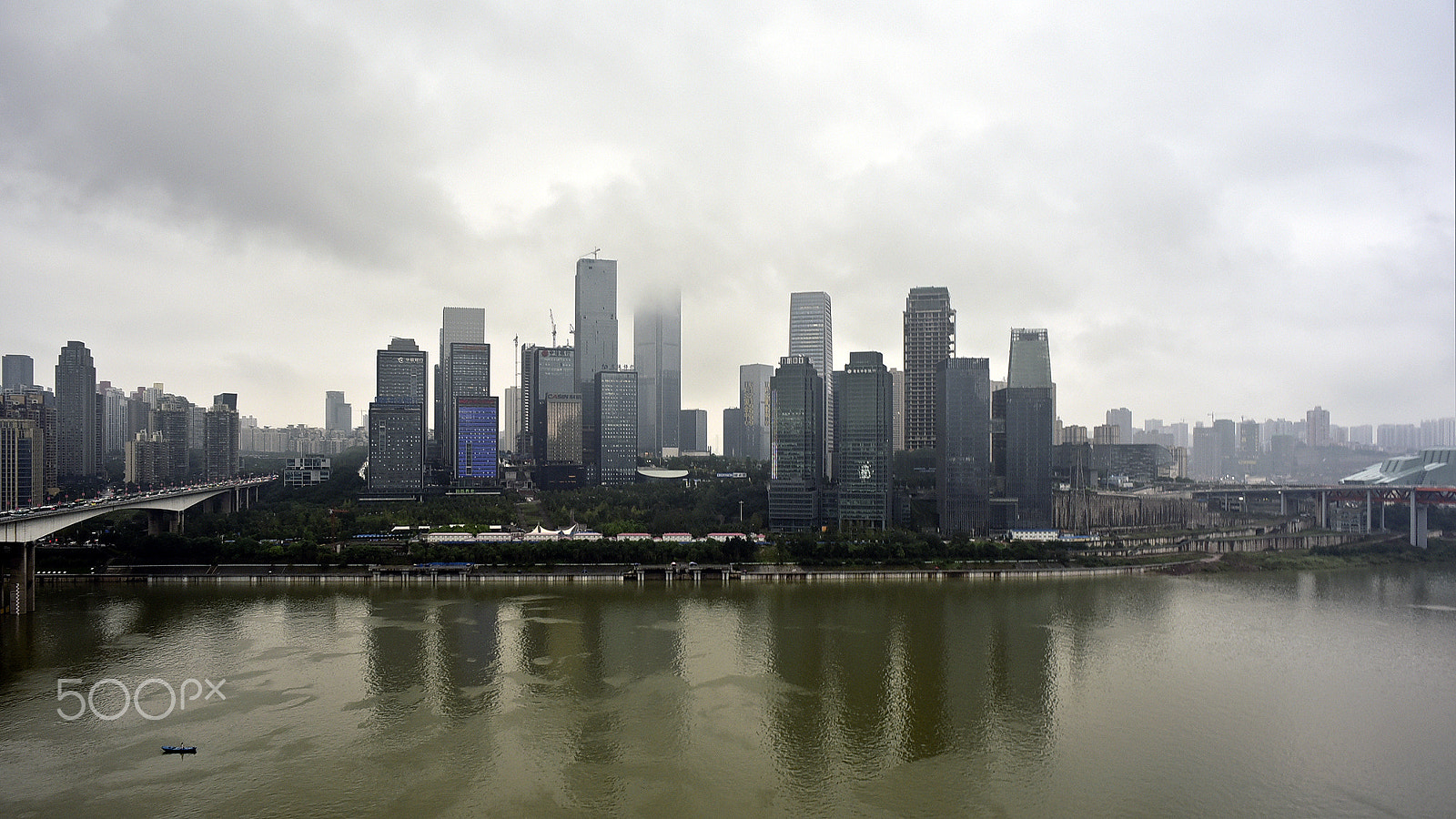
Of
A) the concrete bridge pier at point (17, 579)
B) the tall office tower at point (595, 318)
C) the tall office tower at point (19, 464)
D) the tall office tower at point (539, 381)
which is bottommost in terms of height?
the concrete bridge pier at point (17, 579)

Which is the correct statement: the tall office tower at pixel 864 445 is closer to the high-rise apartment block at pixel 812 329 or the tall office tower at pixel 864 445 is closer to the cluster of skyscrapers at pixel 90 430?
the high-rise apartment block at pixel 812 329

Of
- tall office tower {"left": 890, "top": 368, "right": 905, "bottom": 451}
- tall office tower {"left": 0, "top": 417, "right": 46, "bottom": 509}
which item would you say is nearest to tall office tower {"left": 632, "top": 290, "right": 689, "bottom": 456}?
tall office tower {"left": 890, "top": 368, "right": 905, "bottom": 451}

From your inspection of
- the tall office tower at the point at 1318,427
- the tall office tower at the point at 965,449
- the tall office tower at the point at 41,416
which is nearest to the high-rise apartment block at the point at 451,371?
the tall office tower at the point at 41,416

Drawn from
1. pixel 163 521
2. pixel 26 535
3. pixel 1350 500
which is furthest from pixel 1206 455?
pixel 26 535

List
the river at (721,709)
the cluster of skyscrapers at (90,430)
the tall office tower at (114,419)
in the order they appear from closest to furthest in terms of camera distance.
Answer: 1. the river at (721,709)
2. the cluster of skyscrapers at (90,430)
3. the tall office tower at (114,419)

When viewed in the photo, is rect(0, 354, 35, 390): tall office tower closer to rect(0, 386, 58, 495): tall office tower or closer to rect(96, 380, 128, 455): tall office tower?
rect(96, 380, 128, 455): tall office tower

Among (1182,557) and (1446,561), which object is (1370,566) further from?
(1182,557)
